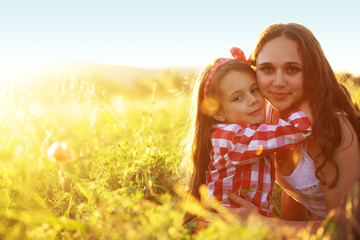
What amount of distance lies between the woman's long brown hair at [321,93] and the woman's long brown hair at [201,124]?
380 millimetres

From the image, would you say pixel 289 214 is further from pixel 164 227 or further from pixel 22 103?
pixel 22 103

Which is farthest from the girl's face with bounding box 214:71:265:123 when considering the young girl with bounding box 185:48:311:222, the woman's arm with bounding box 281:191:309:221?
the woman's arm with bounding box 281:191:309:221

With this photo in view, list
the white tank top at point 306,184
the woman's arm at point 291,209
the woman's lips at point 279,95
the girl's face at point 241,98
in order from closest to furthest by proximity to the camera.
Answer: the white tank top at point 306,184 < the woman's lips at point 279,95 < the girl's face at point 241,98 < the woman's arm at point 291,209

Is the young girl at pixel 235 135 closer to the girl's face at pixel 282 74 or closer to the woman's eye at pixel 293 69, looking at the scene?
the girl's face at pixel 282 74

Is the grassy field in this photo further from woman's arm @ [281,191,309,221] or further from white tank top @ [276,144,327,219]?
woman's arm @ [281,191,309,221]

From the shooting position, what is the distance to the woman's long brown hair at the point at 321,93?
240 centimetres

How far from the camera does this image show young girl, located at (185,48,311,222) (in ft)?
8.21

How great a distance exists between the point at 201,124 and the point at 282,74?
861 mm

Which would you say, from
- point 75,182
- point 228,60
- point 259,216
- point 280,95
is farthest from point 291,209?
point 75,182

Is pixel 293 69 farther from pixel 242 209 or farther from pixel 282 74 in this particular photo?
pixel 242 209

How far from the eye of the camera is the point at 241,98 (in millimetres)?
2865

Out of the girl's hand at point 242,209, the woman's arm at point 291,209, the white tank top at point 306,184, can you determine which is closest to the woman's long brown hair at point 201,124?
the girl's hand at point 242,209

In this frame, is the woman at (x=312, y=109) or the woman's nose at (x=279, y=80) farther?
the woman's nose at (x=279, y=80)

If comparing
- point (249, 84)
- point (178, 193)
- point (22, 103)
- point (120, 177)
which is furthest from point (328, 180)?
point (22, 103)
